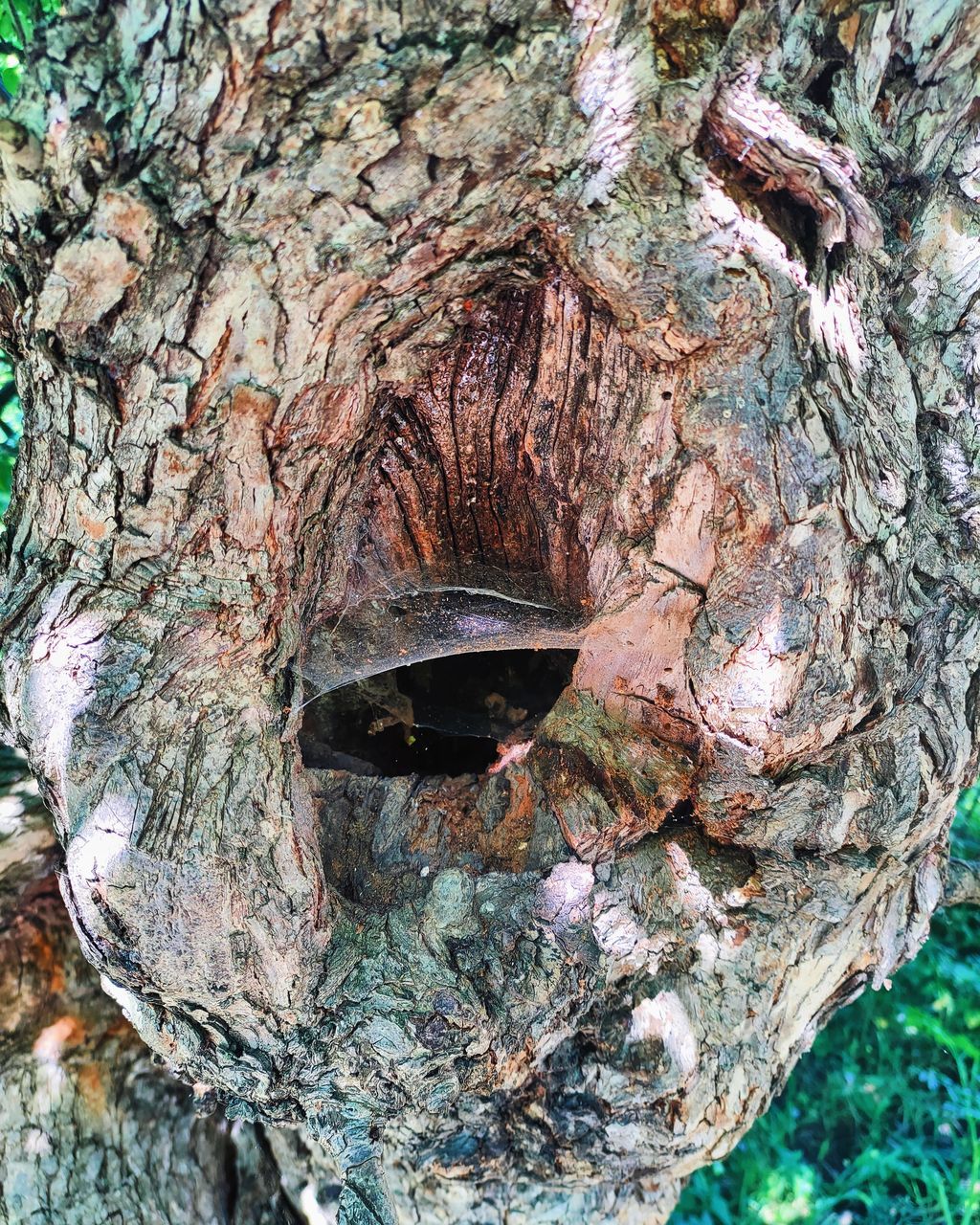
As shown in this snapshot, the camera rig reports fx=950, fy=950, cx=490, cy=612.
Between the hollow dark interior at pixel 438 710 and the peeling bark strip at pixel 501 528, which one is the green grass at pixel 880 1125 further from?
the hollow dark interior at pixel 438 710

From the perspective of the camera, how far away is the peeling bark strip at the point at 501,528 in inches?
44.6

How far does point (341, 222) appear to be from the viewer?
1170 millimetres

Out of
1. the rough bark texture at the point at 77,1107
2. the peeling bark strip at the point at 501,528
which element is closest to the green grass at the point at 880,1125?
the peeling bark strip at the point at 501,528

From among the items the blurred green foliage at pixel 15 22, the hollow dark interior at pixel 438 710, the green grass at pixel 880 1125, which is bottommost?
the green grass at pixel 880 1125

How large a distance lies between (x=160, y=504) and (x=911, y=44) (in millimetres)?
1281

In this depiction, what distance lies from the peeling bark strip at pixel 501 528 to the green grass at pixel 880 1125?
3.55 ft

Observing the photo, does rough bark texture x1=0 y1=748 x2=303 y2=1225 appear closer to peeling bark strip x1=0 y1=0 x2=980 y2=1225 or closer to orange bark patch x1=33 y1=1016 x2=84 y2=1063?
orange bark patch x1=33 y1=1016 x2=84 y2=1063

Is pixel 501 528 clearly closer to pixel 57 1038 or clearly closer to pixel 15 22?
pixel 15 22

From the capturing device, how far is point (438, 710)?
208cm

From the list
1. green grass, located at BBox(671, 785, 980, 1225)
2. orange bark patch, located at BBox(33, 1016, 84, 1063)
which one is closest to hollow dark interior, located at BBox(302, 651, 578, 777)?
orange bark patch, located at BBox(33, 1016, 84, 1063)

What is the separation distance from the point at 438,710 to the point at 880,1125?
188 cm

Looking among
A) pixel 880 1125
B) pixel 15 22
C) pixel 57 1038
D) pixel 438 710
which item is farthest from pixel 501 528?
pixel 880 1125

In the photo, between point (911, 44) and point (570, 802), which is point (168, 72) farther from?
point (570, 802)

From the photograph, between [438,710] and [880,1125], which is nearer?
[438,710]
